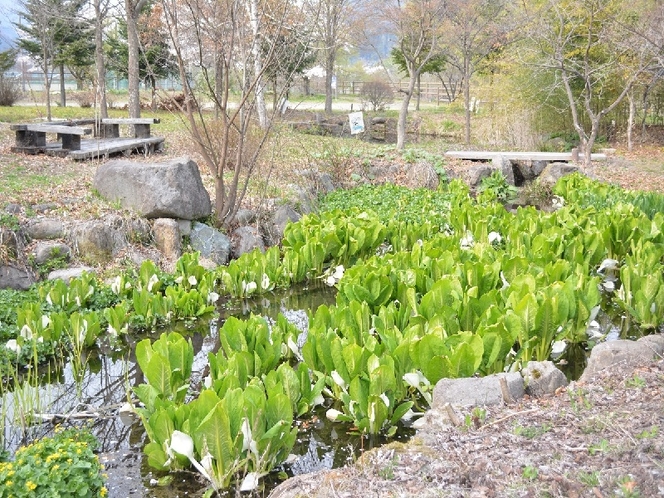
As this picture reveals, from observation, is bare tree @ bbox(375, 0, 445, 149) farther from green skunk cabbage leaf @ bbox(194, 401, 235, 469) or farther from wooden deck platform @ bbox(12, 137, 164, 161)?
green skunk cabbage leaf @ bbox(194, 401, 235, 469)

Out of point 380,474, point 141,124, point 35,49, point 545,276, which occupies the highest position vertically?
point 35,49

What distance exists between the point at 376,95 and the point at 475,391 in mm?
26121

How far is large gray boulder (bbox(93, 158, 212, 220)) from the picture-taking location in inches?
303

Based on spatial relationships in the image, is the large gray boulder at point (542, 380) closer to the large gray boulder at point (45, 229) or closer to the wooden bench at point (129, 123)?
the large gray boulder at point (45, 229)

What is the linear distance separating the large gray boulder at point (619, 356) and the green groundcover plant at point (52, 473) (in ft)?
9.04

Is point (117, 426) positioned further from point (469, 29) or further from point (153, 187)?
point (469, 29)

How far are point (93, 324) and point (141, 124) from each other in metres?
8.22

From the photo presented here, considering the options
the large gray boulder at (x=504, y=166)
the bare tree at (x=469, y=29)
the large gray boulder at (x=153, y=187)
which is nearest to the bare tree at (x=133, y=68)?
the large gray boulder at (x=153, y=187)

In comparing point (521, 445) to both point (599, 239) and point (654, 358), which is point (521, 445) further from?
point (599, 239)

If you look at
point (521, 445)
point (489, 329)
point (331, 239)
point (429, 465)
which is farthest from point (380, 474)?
point (331, 239)

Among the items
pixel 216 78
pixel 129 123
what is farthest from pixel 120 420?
pixel 216 78

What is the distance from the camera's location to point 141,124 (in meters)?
12.8

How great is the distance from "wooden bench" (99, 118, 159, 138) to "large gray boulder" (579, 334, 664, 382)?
31.8ft

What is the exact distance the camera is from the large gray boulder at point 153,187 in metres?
7.69
